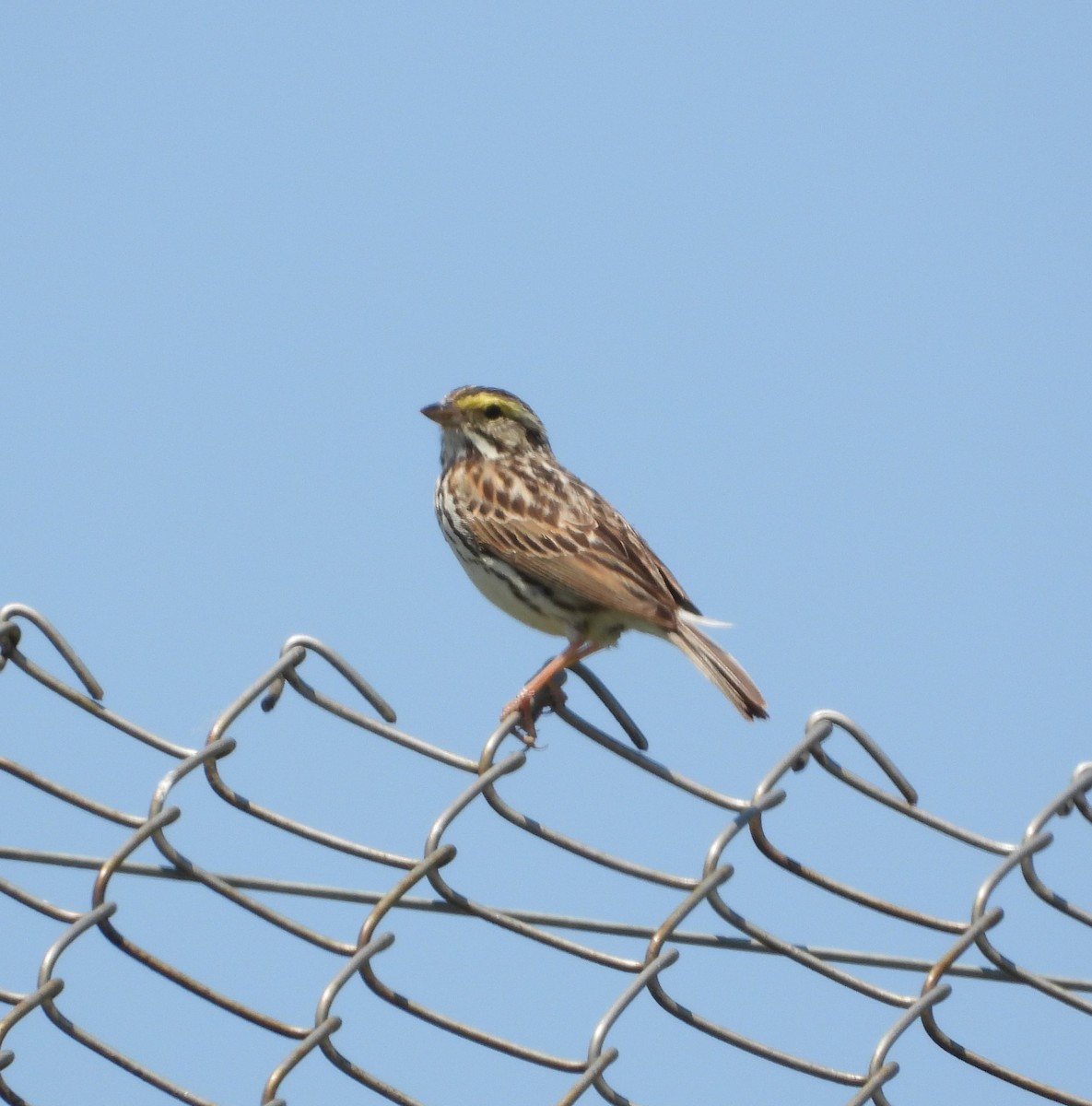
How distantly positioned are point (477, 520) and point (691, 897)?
4.33 meters

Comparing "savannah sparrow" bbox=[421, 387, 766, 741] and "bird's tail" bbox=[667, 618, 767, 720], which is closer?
"bird's tail" bbox=[667, 618, 767, 720]

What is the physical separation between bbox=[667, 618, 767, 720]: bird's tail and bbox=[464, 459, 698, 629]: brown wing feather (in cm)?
8

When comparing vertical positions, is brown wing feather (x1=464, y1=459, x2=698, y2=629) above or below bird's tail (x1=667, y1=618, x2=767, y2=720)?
above

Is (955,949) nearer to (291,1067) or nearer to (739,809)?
(739,809)

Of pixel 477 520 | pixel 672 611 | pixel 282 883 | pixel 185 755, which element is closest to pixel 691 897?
pixel 282 883

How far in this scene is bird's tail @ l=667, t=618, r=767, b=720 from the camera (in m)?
6.33

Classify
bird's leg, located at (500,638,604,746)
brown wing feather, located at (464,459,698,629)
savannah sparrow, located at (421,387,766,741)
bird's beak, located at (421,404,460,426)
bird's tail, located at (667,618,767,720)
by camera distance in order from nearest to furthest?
bird's leg, located at (500,638,604,746) < bird's tail, located at (667,618,767,720) < savannah sparrow, located at (421,387,766,741) < brown wing feather, located at (464,459,698,629) < bird's beak, located at (421,404,460,426)

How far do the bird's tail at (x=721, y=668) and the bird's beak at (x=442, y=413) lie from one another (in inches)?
85.2

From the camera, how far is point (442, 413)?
8.92 metres

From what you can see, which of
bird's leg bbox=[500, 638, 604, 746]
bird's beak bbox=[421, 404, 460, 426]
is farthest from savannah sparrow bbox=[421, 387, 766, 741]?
bird's leg bbox=[500, 638, 604, 746]

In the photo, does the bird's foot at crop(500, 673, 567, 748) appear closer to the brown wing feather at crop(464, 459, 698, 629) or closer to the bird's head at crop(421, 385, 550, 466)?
the brown wing feather at crop(464, 459, 698, 629)

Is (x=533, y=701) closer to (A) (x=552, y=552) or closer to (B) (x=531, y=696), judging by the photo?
(B) (x=531, y=696)

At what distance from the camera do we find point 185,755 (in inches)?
132

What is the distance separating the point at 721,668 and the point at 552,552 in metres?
1.30
